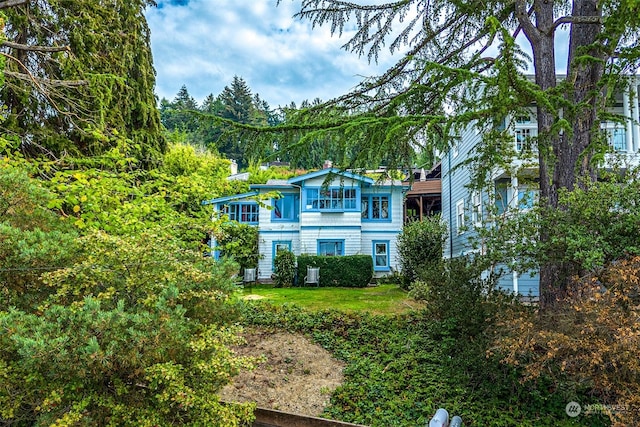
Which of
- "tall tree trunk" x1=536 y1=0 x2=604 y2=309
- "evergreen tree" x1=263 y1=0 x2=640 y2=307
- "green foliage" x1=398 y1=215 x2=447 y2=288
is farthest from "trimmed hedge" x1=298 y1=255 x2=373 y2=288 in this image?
"tall tree trunk" x1=536 y1=0 x2=604 y2=309

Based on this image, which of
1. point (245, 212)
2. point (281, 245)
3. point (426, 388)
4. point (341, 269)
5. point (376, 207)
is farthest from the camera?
point (245, 212)

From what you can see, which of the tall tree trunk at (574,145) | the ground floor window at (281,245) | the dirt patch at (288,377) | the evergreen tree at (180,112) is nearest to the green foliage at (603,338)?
the tall tree trunk at (574,145)

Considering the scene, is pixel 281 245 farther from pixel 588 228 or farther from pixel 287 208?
pixel 588 228

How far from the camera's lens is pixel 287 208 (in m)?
17.8

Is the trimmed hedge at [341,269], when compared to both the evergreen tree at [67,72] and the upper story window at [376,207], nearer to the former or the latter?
the upper story window at [376,207]

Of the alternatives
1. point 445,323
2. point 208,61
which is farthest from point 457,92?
point 208,61

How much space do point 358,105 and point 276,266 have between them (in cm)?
966

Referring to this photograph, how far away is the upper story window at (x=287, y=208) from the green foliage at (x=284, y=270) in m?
2.55

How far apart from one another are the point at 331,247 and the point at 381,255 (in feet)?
7.87

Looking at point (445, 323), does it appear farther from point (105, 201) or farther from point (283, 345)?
point (105, 201)

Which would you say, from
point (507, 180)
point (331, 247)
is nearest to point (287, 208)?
point (331, 247)

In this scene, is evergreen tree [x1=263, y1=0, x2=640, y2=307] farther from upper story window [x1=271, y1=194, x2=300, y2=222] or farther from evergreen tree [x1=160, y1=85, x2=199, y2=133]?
upper story window [x1=271, y1=194, x2=300, y2=222]

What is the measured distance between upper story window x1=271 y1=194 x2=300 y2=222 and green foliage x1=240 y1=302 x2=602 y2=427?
447 inches

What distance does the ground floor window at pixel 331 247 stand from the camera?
1694cm
